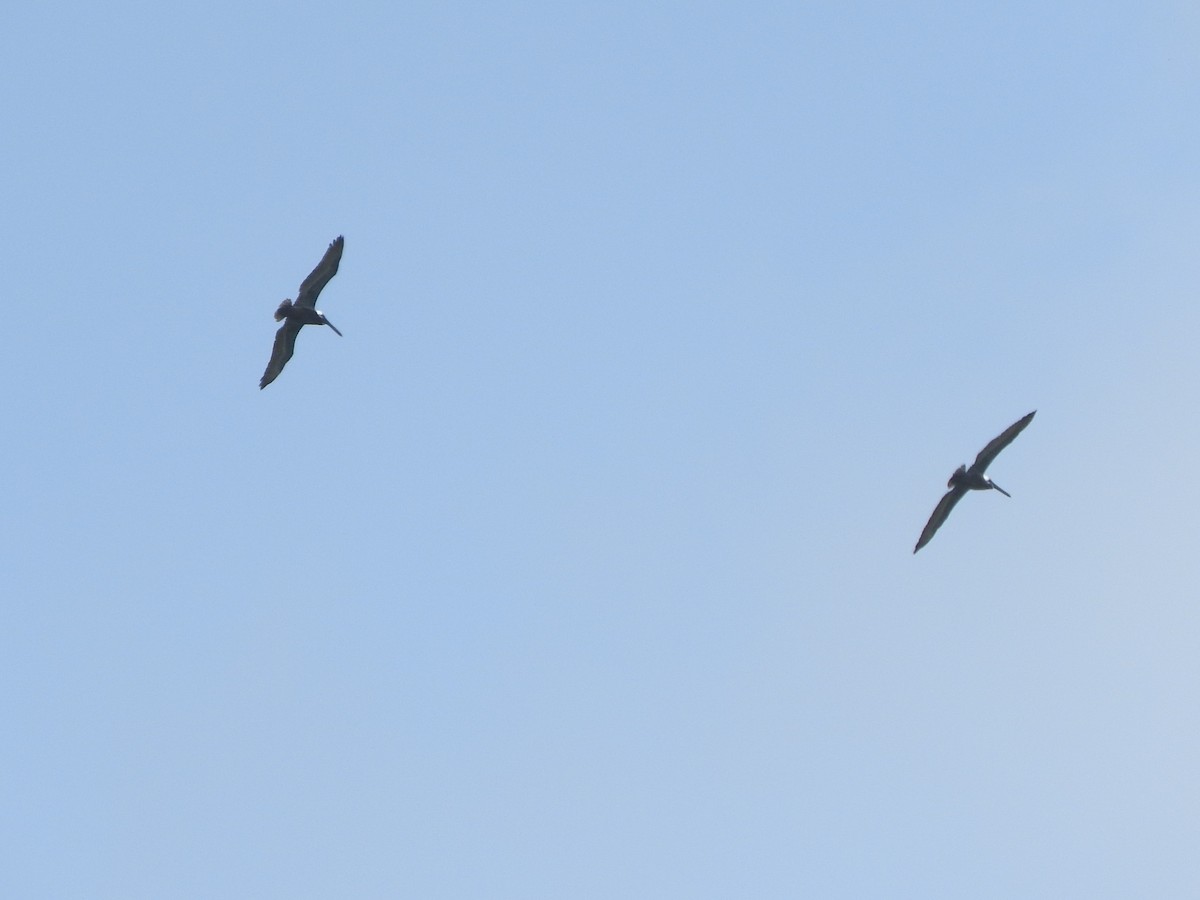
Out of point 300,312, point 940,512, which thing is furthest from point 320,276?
point 940,512

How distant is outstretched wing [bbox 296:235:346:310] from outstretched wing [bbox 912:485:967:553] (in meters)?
16.2

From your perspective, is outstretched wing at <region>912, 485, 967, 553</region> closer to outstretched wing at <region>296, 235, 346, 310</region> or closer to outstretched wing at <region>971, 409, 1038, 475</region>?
outstretched wing at <region>971, 409, 1038, 475</region>

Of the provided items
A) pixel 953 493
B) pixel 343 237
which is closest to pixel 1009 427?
pixel 953 493

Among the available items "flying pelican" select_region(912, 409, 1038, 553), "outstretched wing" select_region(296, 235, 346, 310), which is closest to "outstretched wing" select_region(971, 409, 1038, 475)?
"flying pelican" select_region(912, 409, 1038, 553)

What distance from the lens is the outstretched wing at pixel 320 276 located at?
4703 cm

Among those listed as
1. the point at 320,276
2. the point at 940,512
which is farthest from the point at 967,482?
the point at 320,276

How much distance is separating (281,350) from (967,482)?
1757 centimetres

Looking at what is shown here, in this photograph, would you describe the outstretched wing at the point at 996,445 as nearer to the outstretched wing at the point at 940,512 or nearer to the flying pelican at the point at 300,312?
the outstretched wing at the point at 940,512

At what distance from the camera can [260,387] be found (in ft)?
155

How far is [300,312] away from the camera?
47938 millimetres

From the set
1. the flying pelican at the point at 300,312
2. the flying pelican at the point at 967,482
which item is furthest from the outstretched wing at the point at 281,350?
the flying pelican at the point at 967,482

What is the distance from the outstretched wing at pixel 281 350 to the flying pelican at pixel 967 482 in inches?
648

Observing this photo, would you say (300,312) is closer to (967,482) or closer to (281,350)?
(281,350)

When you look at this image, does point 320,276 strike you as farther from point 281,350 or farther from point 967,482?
point 967,482
